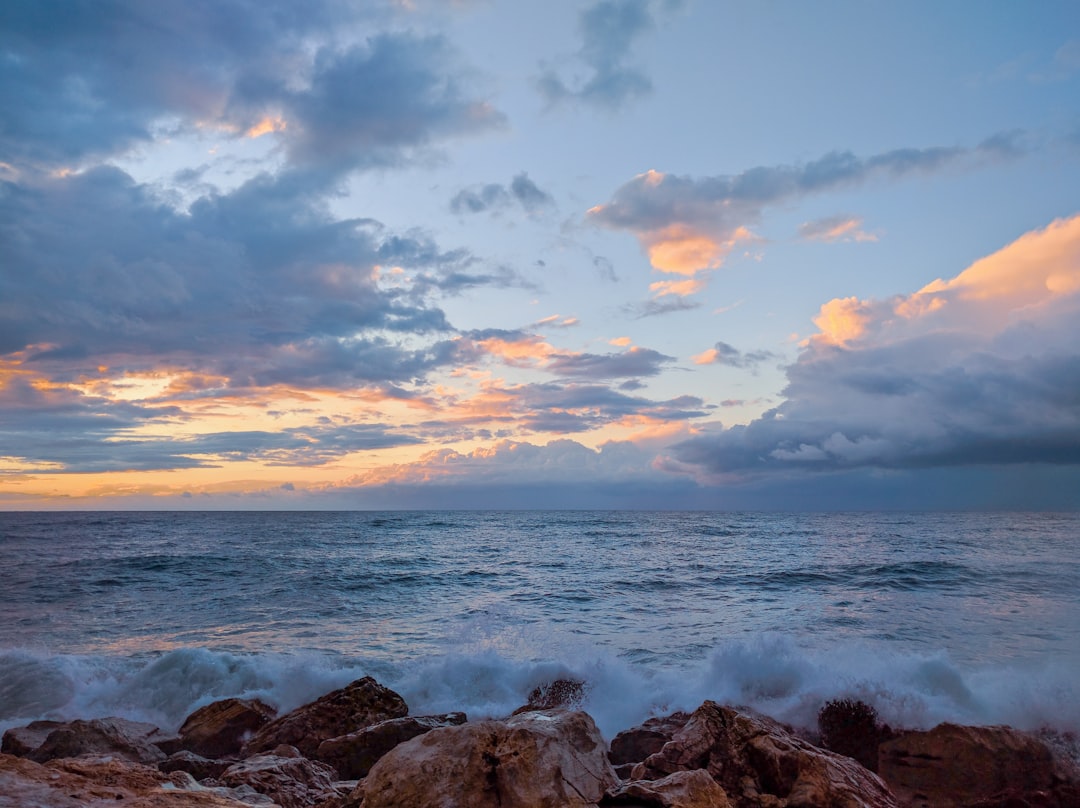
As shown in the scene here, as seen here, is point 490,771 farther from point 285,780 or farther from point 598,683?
point 598,683

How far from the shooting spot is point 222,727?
1033cm

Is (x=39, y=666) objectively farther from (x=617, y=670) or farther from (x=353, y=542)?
(x=353, y=542)

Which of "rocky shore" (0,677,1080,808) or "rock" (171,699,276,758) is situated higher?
"rocky shore" (0,677,1080,808)

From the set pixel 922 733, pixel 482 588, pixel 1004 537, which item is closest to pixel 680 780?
pixel 922 733

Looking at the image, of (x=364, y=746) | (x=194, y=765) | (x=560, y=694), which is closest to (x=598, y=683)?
(x=560, y=694)

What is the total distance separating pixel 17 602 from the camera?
23.0m

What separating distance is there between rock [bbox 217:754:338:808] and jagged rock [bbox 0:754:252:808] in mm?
967

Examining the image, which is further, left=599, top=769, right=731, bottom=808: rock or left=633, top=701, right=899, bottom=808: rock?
left=633, top=701, right=899, bottom=808: rock

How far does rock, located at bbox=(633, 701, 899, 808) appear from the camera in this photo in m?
5.87

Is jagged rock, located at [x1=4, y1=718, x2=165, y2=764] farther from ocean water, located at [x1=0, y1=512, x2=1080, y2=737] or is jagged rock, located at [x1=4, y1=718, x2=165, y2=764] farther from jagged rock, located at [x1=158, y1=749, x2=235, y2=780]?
ocean water, located at [x1=0, y1=512, x2=1080, y2=737]

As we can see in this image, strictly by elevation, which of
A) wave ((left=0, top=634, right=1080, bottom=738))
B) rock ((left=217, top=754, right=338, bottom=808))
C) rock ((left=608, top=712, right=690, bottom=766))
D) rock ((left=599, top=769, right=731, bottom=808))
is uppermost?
rock ((left=599, top=769, right=731, bottom=808))

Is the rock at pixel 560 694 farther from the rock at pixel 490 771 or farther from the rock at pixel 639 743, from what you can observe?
the rock at pixel 490 771

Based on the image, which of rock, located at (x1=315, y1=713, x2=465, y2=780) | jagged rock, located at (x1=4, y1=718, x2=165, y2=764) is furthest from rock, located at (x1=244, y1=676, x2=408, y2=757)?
jagged rock, located at (x1=4, y1=718, x2=165, y2=764)

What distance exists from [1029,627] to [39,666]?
77.7 feet
